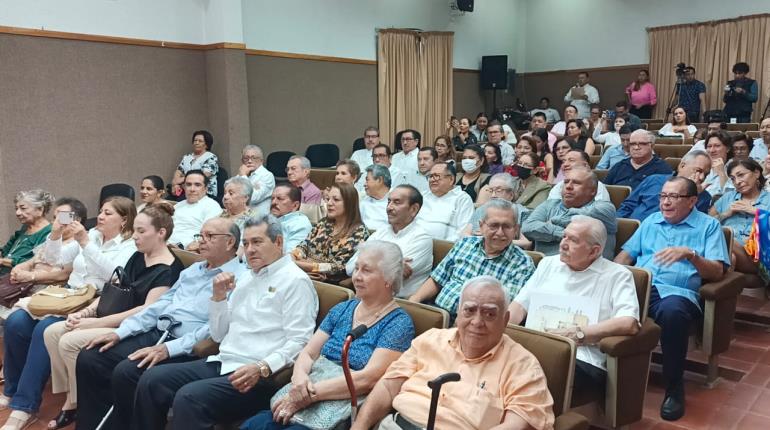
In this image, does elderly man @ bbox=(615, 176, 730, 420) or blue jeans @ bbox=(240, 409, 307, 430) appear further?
elderly man @ bbox=(615, 176, 730, 420)

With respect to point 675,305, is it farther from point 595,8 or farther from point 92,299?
point 595,8

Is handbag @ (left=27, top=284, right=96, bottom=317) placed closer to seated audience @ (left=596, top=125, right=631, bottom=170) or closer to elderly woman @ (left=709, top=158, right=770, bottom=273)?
elderly woman @ (left=709, top=158, right=770, bottom=273)

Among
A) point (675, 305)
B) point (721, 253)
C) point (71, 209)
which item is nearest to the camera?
point (675, 305)

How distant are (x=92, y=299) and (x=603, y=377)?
253cm

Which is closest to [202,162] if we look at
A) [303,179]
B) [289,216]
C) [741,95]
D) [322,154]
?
[322,154]

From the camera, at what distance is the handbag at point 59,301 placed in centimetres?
314

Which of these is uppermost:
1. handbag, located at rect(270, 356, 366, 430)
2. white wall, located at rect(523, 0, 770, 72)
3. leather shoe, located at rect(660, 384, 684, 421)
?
white wall, located at rect(523, 0, 770, 72)

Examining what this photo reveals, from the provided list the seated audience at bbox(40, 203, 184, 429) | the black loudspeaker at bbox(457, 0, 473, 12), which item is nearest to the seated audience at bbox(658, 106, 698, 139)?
the black loudspeaker at bbox(457, 0, 473, 12)

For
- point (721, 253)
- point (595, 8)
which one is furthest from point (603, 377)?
point (595, 8)

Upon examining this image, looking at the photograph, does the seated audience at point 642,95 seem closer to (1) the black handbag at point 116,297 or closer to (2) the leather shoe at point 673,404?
(2) the leather shoe at point 673,404

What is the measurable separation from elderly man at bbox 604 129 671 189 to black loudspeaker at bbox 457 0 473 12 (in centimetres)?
646

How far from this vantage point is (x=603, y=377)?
2404 millimetres

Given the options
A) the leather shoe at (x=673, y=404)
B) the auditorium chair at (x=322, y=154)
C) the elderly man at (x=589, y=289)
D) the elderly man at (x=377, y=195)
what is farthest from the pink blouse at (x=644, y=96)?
the elderly man at (x=589, y=289)

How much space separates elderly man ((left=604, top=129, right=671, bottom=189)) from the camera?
460cm
